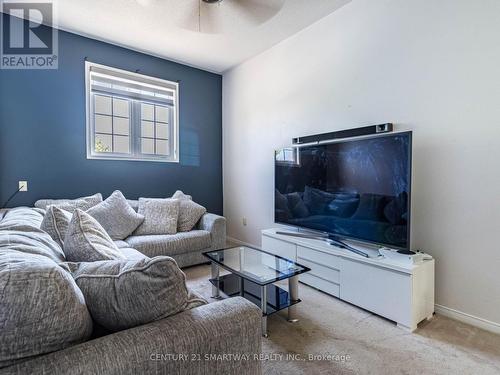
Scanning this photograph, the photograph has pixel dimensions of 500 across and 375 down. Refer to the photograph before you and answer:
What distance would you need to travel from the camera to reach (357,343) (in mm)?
1713

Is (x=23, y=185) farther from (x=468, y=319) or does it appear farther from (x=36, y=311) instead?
(x=468, y=319)

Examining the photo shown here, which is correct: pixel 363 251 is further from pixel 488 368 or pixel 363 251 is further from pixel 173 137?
pixel 173 137

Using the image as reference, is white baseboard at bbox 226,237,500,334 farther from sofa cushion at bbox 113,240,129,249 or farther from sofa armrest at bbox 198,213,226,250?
sofa cushion at bbox 113,240,129,249

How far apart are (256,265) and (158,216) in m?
1.50

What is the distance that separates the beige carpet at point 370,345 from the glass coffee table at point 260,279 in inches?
5.8

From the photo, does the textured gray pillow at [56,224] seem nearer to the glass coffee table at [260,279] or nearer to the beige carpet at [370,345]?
the glass coffee table at [260,279]

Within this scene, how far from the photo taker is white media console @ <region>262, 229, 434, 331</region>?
1.84m

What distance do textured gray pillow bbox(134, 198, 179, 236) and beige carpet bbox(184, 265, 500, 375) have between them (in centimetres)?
162

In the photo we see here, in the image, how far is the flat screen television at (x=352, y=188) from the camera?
1.99 metres

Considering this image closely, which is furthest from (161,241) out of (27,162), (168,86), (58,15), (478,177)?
(478,177)

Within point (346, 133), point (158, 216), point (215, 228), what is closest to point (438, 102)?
point (346, 133)

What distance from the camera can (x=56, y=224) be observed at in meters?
1.51

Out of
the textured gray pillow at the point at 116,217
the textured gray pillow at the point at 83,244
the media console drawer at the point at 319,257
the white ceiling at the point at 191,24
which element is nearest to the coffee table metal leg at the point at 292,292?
the media console drawer at the point at 319,257

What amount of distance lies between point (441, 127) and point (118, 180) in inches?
140
